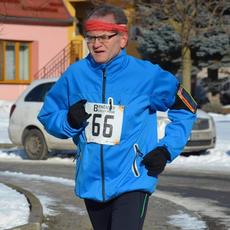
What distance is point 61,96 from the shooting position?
14.3 feet

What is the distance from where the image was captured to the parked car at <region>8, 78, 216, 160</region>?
1510cm

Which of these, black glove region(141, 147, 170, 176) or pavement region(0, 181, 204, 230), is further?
pavement region(0, 181, 204, 230)

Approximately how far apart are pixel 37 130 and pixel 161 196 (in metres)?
5.70

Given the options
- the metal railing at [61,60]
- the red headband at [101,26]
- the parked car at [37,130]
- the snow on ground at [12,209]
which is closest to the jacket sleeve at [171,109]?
the red headband at [101,26]

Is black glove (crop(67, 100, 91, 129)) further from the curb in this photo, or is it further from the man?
the curb

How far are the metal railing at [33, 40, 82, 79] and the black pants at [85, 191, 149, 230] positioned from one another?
90.4 feet

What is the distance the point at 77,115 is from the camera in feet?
13.5

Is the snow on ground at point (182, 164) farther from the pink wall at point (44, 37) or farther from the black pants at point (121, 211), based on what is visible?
the pink wall at point (44, 37)

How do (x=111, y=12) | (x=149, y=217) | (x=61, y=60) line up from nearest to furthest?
(x=111, y=12)
(x=149, y=217)
(x=61, y=60)

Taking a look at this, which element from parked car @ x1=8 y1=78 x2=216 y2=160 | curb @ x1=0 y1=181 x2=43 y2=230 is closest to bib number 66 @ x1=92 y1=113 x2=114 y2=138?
curb @ x1=0 y1=181 x2=43 y2=230

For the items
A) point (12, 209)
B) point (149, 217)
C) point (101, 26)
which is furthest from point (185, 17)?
point (101, 26)

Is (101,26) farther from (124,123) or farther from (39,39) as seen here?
(39,39)

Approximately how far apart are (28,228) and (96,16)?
3564 mm

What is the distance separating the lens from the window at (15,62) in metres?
31.0
